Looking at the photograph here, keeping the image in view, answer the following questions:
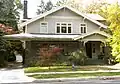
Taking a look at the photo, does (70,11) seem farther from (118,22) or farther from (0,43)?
(0,43)

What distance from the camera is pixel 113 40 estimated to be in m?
31.0

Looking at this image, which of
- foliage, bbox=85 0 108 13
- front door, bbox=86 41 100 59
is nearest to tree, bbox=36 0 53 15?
foliage, bbox=85 0 108 13

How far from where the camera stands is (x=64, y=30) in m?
38.0

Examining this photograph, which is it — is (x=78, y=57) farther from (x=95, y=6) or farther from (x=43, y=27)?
(x=95, y=6)

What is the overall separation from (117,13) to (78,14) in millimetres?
5462

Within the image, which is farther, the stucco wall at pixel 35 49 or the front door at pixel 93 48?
the front door at pixel 93 48

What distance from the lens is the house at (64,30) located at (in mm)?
35031

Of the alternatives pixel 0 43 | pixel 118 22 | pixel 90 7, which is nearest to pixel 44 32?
pixel 0 43

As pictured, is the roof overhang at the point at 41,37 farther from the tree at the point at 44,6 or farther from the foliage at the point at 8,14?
the tree at the point at 44,6

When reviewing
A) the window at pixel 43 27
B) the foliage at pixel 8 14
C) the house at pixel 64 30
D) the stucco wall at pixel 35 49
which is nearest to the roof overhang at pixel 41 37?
the house at pixel 64 30

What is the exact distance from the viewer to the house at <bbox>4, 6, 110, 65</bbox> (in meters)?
35.0

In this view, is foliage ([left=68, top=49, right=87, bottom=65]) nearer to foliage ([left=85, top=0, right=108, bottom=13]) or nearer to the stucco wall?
the stucco wall

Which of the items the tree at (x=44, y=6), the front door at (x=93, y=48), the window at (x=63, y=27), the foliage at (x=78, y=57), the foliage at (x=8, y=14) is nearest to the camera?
the foliage at (x=78, y=57)

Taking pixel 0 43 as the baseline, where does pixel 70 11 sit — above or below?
above
